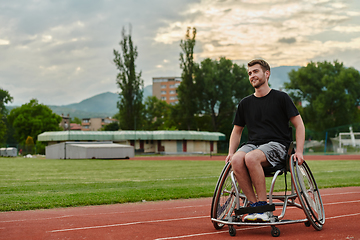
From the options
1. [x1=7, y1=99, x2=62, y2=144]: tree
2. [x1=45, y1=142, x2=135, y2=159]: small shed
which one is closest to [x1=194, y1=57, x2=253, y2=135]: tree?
[x1=45, y1=142, x2=135, y2=159]: small shed

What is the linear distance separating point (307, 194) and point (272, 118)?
0.92 meters

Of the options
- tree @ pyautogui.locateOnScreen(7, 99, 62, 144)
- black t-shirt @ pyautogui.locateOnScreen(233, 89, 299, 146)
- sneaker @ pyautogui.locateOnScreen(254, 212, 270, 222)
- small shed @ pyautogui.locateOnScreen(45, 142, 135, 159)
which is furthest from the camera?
tree @ pyautogui.locateOnScreen(7, 99, 62, 144)

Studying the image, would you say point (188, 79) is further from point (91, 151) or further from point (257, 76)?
point (257, 76)

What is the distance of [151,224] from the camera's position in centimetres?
495

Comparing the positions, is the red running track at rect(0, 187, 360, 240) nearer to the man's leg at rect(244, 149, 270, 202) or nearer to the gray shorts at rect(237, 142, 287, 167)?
the man's leg at rect(244, 149, 270, 202)

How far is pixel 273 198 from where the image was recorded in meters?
4.42

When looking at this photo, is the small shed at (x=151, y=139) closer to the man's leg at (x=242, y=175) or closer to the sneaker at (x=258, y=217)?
the man's leg at (x=242, y=175)

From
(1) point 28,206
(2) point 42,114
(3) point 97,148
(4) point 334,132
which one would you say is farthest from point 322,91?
(1) point 28,206

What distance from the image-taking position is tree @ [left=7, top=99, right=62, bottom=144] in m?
75.5

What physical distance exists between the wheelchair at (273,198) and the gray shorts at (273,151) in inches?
2.5

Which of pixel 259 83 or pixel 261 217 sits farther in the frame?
pixel 259 83

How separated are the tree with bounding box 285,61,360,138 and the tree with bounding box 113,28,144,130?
78.5ft

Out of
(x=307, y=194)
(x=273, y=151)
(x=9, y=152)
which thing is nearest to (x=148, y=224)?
(x=273, y=151)

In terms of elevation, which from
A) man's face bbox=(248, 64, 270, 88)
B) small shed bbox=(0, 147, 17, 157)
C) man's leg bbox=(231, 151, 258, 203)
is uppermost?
man's face bbox=(248, 64, 270, 88)
